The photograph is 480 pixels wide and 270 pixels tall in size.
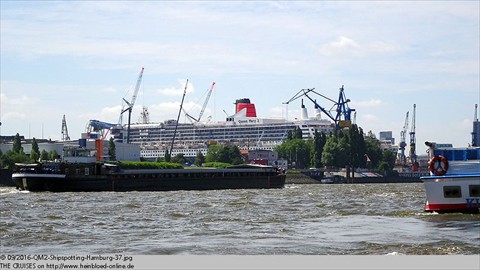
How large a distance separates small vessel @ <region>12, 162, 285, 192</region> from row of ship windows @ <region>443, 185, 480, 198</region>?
55.4 m

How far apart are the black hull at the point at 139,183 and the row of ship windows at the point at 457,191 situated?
55.4 m

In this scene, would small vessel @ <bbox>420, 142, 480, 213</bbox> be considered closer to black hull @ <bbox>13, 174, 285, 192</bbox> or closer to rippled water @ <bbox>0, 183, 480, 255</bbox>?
rippled water @ <bbox>0, 183, 480, 255</bbox>

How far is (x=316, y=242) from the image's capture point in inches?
1120

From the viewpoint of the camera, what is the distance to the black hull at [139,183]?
289 feet

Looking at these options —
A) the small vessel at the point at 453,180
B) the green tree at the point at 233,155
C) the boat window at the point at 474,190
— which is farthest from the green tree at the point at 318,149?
the boat window at the point at 474,190

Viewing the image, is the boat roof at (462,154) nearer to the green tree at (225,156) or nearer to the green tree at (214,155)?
the green tree at (225,156)

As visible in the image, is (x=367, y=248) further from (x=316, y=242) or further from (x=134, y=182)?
(x=134, y=182)

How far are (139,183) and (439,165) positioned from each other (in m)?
59.3

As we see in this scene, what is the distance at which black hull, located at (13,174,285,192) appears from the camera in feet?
289

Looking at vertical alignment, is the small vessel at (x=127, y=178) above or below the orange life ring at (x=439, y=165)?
below

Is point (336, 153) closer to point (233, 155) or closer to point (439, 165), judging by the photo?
point (233, 155)

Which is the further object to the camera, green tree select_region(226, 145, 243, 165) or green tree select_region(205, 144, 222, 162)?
green tree select_region(205, 144, 222, 162)

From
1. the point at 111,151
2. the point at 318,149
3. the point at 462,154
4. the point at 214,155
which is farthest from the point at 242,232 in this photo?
the point at 214,155

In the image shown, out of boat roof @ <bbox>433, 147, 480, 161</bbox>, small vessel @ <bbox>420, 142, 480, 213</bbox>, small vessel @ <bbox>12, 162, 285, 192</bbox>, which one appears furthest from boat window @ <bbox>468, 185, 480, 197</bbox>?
small vessel @ <bbox>12, 162, 285, 192</bbox>
